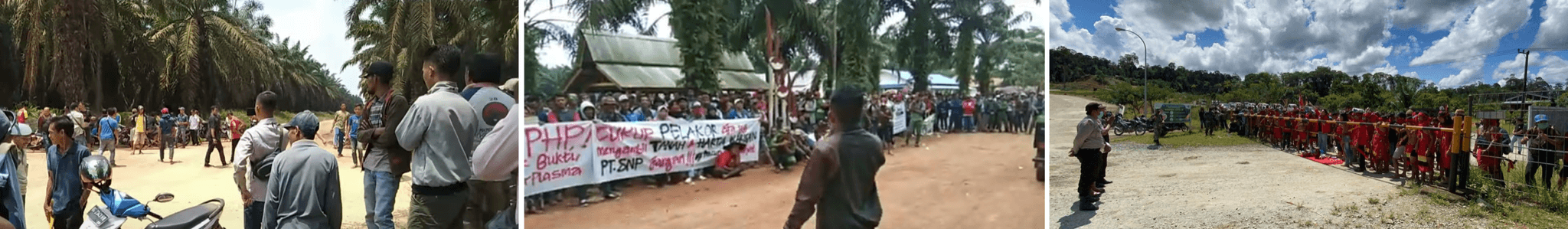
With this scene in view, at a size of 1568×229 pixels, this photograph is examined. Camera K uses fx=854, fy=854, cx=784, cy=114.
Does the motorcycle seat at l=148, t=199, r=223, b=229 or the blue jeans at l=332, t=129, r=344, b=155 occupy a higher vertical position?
the blue jeans at l=332, t=129, r=344, b=155

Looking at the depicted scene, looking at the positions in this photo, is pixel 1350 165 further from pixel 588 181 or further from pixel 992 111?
pixel 588 181

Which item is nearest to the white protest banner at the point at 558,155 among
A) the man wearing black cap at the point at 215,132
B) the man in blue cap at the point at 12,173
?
the man in blue cap at the point at 12,173

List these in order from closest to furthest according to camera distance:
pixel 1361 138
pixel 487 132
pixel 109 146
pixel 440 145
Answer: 1. pixel 440 145
2. pixel 487 132
3. pixel 109 146
4. pixel 1361 138

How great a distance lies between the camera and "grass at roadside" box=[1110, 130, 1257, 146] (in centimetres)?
1426

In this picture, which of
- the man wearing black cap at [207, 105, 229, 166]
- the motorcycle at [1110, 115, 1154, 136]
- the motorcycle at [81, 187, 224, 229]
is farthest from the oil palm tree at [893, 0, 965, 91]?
the motorcycle at [1110, 115, 1154, 136]

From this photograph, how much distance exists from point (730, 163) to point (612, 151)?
14.3 inches

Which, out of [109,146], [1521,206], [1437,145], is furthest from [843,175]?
[1437,145]

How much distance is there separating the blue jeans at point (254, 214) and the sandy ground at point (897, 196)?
1.63 metres

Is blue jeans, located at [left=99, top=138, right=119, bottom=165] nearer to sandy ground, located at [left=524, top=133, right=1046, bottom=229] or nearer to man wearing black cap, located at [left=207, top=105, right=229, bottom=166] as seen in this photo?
man wearing black cap, located at [left=207, top=105, right=229, bottom=166]

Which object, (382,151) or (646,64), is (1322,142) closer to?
(646,64)

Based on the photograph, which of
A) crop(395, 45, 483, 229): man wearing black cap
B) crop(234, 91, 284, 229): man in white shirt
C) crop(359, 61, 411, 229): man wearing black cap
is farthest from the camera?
crop(234, 91, 284, 229): man in white shirt

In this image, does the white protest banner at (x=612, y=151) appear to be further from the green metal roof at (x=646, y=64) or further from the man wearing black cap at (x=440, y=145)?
the man wearing black cap at (x=440, y=145)

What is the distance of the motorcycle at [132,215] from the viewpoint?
3.81 meters

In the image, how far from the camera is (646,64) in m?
2.51
